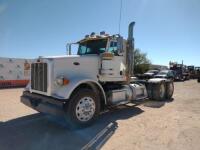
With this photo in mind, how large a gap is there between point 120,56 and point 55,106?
319 centimetres

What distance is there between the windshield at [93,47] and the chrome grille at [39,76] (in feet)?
6.96

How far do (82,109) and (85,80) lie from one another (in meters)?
0.81

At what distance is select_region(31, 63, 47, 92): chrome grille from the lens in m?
5.61

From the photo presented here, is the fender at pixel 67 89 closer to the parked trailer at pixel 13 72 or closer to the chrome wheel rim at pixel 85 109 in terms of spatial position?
the chrome wheel rim at pixel 85 109

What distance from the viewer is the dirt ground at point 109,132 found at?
439cm

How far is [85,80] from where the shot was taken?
18.6ft

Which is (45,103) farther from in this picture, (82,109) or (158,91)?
(158,91)

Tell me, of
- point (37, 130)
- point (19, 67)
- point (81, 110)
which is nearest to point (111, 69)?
point (81, 110)

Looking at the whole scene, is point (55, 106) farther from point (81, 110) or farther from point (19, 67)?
point (19, 67)

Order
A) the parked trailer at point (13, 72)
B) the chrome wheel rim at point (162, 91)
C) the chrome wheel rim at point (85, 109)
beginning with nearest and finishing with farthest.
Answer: the chrome wheel rim at point (85, 109)
the chrome wheel rim at point (162, 91)
the parked trailer at point (13, 72)

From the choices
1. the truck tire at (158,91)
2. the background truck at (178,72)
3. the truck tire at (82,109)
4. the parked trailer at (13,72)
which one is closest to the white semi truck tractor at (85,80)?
the truck tire at (82,109)

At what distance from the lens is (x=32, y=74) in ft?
20.5

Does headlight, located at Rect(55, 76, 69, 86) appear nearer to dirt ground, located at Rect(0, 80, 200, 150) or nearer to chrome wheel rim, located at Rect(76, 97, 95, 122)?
chrome wheel rim, located at Rect(76, 97, 95, 122)

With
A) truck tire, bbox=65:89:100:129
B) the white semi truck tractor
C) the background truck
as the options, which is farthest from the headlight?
the background truck
